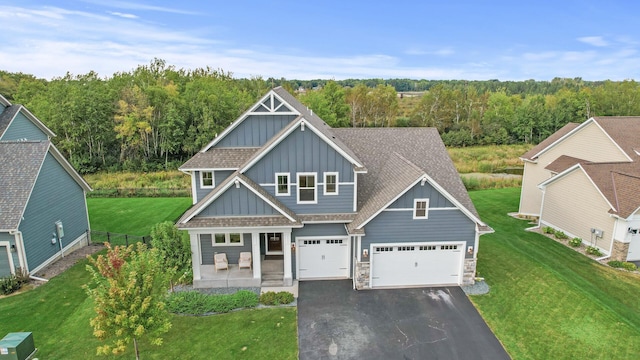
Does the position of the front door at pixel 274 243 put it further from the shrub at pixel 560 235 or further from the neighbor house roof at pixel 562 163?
the neighbor house roof at pixel 562 163

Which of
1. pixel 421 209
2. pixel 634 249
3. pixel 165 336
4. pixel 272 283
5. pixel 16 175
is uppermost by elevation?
pixel 16 175

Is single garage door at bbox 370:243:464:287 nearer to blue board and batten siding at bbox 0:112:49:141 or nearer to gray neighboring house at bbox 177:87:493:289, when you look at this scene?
gray neighboring house at bbox 177:87:493:289

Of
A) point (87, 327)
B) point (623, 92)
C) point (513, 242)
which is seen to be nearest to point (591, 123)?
point (513, 242)

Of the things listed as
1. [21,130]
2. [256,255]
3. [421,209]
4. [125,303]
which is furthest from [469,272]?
Result: [21,130]

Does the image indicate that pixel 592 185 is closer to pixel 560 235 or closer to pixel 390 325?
pixel 560 235

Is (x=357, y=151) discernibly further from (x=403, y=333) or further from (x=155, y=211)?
(x=155, y=211)

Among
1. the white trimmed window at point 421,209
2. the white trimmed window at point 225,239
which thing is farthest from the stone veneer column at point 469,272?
the white trimmed window at point 225,239
